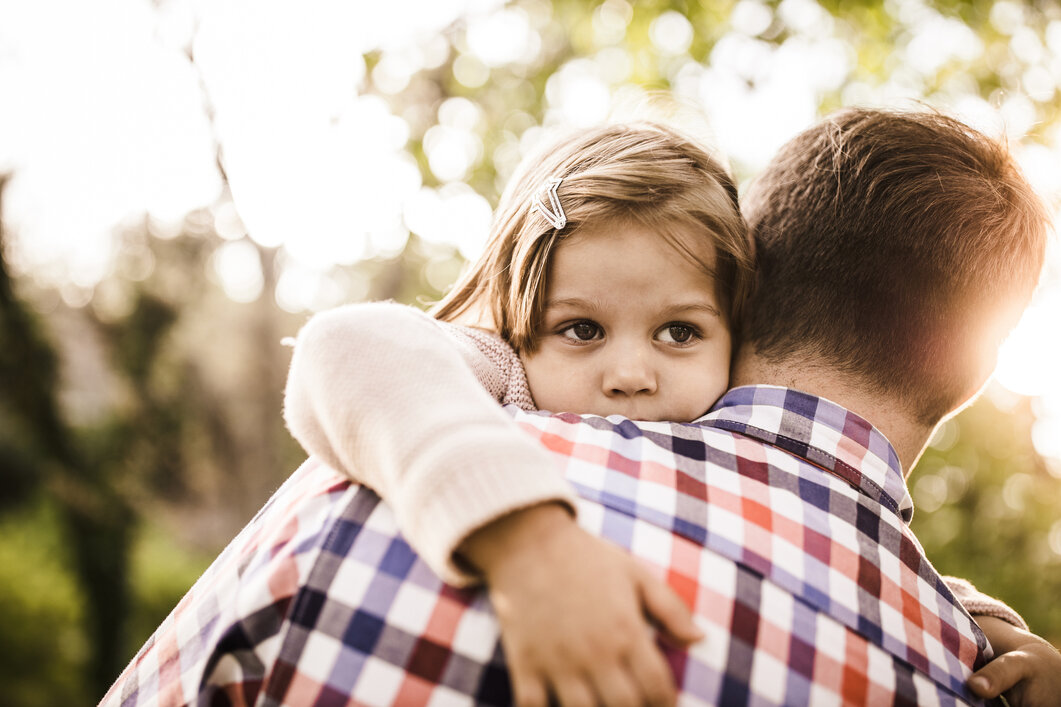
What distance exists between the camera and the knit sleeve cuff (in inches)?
36.0

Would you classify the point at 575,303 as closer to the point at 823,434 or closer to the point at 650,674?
the point at 823,434

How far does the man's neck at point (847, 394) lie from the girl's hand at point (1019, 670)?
1.28 feet

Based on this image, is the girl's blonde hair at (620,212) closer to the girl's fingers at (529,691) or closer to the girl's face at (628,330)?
the girl's face at (628,330)

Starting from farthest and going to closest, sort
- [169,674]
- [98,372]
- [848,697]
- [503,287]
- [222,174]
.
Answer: [98,372] → [222,174] → [503,287] → [169,674] → [848,697]

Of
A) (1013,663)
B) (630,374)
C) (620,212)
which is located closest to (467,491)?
(630,374)

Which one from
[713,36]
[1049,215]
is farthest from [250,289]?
[1049,215]

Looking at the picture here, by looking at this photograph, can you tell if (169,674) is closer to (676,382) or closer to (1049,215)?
(676,382)

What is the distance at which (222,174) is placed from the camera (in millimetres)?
5953

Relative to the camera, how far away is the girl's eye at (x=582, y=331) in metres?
1.69

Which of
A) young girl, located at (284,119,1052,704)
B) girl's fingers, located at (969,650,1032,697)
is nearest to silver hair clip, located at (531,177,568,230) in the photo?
young girl, located at (284,119,1052,704)

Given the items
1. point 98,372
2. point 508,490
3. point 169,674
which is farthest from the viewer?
point 98,372

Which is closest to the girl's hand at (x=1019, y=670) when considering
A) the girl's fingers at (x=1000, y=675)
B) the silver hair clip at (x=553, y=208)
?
the girl's fingers at (x=1000, y=675)

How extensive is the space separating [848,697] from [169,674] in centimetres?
111

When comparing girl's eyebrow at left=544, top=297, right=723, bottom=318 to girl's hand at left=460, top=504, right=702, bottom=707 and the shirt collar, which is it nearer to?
the shirt collar
